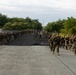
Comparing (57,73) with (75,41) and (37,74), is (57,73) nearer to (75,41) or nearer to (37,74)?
(37,74)

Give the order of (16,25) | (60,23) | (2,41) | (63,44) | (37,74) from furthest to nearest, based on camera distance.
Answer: (16,25)
(60,23)
(2,41)
(63,44)
(37,74)

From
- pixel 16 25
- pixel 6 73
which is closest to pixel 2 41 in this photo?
pixel 6 73

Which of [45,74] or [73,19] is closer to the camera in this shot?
[45,74]

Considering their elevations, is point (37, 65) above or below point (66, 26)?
below

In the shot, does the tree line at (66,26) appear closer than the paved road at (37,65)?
No

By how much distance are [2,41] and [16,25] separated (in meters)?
145

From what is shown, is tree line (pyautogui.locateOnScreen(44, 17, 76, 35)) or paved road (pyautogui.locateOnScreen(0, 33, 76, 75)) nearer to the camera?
paved road (pyautogui.locateOnScreen(0, 33, 76, 75))

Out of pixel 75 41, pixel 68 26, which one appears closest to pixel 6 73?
pixel 75 41

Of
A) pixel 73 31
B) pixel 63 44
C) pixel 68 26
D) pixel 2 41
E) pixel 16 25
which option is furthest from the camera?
pixel 16 25

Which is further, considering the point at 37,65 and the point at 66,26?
the point at 66,26

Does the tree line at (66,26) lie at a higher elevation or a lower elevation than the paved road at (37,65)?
higher

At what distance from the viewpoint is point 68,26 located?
9381 cm

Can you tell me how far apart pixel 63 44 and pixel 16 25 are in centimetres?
15879

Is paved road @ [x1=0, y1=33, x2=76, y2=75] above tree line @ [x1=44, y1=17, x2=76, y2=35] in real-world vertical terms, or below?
below
